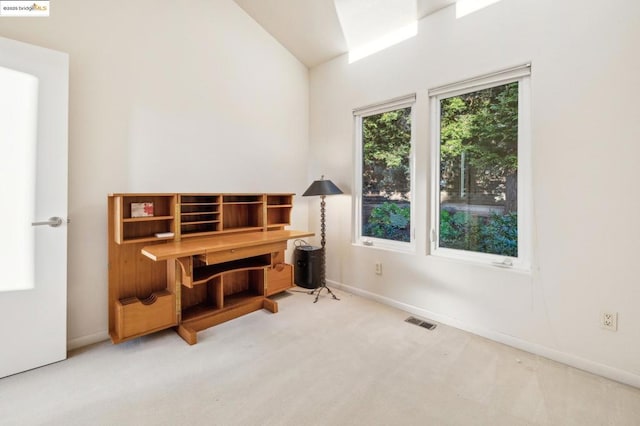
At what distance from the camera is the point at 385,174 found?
333 centimetres

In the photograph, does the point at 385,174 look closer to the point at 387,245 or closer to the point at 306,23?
the point at 387,245

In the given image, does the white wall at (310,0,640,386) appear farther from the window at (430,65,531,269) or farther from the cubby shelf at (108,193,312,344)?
the cubby shelf at (108,193,312,344)

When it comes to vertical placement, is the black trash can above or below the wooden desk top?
below

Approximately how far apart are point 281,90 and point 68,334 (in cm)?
322

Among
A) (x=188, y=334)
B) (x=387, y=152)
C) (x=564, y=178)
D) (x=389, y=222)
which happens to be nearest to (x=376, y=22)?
(x=387, y=152)

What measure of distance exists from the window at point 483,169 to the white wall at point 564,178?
12cm

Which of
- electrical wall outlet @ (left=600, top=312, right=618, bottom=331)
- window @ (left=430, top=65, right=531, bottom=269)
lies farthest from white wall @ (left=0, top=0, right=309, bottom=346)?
electrical wall outlet @ (left=600, top=312, right=618, bottom=331)

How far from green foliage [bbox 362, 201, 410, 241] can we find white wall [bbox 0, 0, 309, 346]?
4.14 feet

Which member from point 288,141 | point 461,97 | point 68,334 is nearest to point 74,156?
point 68,334

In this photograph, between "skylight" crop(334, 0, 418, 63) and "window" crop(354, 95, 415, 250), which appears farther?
"window" crop(354, 95, 415, 250)

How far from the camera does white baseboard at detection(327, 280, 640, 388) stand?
1893 millimetres

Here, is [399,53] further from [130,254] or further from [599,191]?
[130,254]

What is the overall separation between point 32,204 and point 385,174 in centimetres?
303

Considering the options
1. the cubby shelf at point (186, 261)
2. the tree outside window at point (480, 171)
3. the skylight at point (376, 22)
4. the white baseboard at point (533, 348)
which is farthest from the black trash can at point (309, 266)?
the skylight at point (376, 22)
